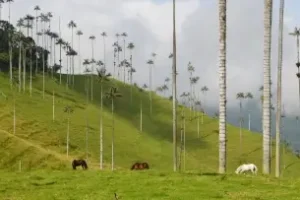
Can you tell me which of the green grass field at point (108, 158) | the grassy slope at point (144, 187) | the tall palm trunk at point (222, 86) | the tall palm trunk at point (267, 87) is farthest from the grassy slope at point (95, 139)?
the tall palm trunk at point (222, 86)

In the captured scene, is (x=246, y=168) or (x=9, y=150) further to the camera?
(x=9, y=150)

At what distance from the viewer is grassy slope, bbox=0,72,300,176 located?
114 meters

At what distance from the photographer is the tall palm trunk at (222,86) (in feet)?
132

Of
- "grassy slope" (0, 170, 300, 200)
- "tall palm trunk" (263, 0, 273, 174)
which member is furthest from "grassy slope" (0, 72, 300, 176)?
"tall palm trunk" (263, 0, 273, 174)

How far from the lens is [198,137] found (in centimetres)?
18425

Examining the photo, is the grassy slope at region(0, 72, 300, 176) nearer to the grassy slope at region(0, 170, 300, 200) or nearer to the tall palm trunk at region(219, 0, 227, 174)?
the grassy slope at region(0, 170, 300, 200)

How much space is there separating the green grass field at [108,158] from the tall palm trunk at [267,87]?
272 centimetres

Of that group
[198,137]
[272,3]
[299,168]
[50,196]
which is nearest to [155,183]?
[50,196]

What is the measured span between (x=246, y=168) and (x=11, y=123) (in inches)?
3549

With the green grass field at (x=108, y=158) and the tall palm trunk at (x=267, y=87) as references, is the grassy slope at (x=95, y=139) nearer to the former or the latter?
the green grass field at (x=108, y=158)

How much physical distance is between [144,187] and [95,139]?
393 ft

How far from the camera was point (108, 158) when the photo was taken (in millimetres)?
138000

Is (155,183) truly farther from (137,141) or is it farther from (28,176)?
(137,141)

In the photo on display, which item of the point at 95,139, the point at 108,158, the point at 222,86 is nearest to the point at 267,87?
the point at 222,86
